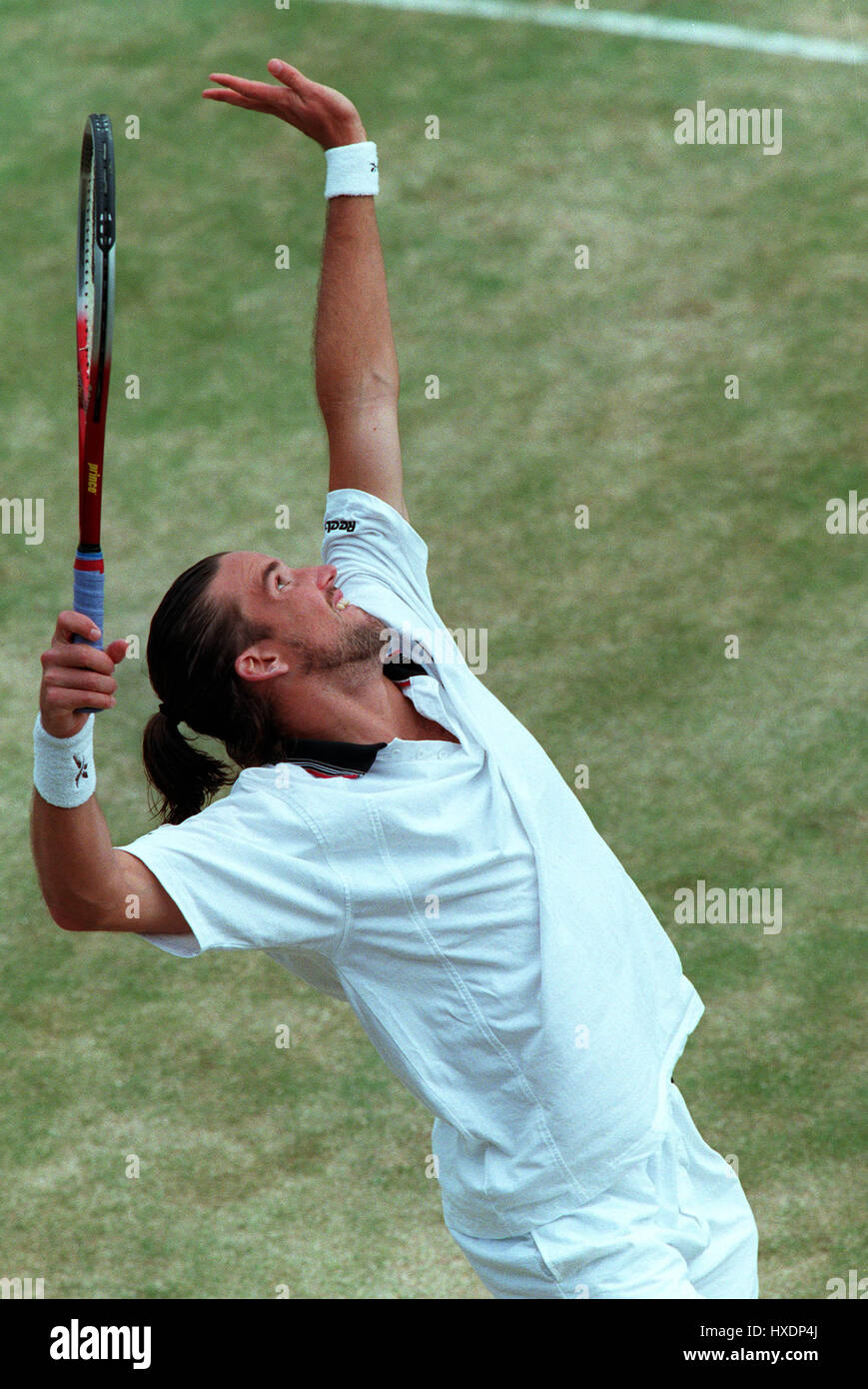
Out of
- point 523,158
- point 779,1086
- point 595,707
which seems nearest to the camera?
point 779,1086

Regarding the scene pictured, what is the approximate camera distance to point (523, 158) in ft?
32.2

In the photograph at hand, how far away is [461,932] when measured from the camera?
11.2 feet

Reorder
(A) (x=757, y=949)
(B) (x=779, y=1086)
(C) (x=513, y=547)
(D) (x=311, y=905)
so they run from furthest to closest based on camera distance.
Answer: (C) (x=513, y=547) → (A) (x=757, y=949) → (B) (x=779, y=1086) → (D) (x=311, y=905)

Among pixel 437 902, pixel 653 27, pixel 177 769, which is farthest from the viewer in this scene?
pixel 653 27

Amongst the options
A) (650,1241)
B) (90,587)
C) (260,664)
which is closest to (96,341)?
(90,587)

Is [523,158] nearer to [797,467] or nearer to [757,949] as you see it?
[797,467]

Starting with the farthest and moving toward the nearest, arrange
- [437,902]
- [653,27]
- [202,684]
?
[653,27]
[202,684]
[437,902]

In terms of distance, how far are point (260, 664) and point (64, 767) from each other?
0.64m

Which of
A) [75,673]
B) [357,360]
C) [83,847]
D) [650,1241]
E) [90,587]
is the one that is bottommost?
[650,1241]

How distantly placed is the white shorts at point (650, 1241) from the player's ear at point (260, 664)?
1217mm

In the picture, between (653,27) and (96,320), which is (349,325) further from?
(653,27)

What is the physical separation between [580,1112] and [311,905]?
696 mm

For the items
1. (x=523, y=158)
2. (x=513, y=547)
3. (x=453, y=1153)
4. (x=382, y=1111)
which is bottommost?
(x=382, y=1111)

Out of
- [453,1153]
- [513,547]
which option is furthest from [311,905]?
[513,547]
